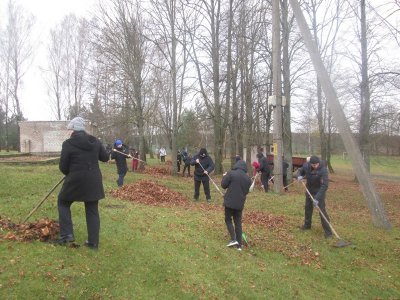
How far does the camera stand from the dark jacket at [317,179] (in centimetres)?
937

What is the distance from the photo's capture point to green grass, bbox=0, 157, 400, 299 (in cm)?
543

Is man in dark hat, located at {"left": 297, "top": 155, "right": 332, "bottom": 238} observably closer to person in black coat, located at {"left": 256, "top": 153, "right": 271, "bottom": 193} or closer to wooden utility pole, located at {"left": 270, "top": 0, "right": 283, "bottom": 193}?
wooden utility pole, located at {"left": 270, "top": 0, "right": 283, "bottom": 193}

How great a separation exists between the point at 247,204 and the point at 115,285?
8.47 m

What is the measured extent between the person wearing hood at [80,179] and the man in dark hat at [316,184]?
5317mm

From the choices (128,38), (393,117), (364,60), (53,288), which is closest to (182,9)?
(128,38)

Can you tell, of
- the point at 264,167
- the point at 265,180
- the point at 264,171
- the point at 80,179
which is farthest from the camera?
the point at 264,171

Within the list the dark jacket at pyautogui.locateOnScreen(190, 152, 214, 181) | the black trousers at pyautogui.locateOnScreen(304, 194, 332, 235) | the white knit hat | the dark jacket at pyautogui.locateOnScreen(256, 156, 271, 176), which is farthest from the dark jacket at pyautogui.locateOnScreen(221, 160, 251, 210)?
the dark jacket at pyautogui.locateOnScreen(256, 156, 271, 176)

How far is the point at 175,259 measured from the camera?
21.9 feet

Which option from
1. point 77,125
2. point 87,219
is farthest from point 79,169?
point 87,219

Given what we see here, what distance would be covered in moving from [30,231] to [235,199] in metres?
3.81

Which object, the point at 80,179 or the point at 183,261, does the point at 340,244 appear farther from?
the point at 80,179

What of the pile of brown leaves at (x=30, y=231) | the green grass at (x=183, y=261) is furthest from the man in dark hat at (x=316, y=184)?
the pile of brown leaves at (x=30, y=231)

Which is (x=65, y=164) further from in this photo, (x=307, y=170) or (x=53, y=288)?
(x=307, y=170)

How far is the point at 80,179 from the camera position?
20.2 ft
